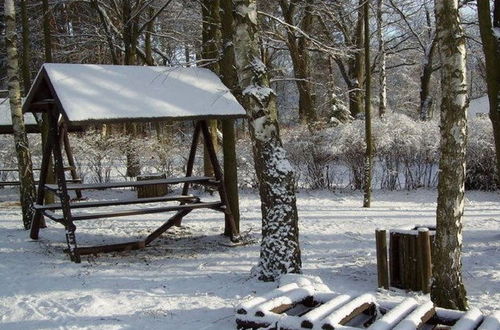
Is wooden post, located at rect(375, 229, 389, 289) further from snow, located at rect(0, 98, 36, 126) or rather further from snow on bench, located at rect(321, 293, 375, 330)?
snow, located at rect(0, 98, 36, 126)

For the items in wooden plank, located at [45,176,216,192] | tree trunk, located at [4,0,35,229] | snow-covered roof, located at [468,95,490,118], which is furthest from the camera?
snow-covered roof, located at [468,95,490,118]

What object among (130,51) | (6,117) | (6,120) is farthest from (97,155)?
(130,51)

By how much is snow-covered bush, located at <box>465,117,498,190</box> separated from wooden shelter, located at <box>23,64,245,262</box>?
9232 millimetres

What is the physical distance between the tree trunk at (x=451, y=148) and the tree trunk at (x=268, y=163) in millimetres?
1689

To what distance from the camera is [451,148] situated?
16.9ft

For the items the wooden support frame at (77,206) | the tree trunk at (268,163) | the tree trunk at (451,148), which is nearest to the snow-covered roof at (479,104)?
the wooden support frame at (77,206)

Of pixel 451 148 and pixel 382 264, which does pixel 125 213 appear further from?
pixel 451 148

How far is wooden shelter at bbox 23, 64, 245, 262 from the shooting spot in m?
7.46

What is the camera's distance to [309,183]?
16.1m

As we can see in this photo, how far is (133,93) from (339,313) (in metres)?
5.15

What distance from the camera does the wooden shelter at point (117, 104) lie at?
24.5 feet

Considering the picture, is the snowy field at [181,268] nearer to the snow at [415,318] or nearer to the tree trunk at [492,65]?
the snow at [415,318]

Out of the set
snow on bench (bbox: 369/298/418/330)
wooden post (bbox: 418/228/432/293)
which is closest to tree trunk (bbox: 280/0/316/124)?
wooden post (bbox: 418/228/432/293)

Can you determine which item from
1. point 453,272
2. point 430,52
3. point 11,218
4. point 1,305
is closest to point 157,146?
point 11,218
